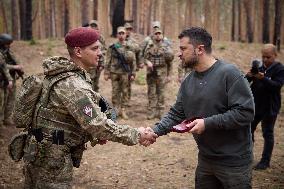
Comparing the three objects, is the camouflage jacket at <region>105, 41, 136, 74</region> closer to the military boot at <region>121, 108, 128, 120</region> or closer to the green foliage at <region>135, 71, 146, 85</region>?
the military boot at <region>121, 108, 128, 120</region>

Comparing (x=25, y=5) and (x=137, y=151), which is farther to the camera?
(x=25, y=5)

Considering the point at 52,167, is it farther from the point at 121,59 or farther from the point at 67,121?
the point at 121,59

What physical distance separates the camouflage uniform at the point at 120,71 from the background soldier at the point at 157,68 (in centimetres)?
42

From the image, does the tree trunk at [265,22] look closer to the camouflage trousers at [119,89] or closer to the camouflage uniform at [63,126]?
the camouflage trousers at [119,89]

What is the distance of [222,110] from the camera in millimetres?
3619

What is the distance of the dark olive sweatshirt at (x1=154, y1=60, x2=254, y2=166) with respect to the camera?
348 cm

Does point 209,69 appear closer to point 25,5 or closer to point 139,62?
point 139,62

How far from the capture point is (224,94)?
3.57 m

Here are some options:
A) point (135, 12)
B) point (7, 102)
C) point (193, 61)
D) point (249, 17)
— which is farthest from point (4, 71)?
point (249, 17)

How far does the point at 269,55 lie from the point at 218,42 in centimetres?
1029

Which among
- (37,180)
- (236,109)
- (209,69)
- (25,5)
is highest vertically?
(25,5)

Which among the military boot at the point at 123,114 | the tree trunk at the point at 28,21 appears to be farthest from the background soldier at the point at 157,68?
the tree trunk at the point at 28,21

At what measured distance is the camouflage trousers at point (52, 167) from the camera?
11.8 feet

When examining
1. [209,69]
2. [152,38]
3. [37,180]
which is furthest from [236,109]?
[152,38]
